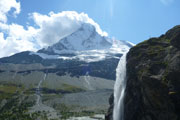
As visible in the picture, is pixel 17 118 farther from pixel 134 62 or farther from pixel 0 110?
pixel 134 62

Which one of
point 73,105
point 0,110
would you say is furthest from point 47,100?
point 0,110

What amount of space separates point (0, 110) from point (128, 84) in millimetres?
111955

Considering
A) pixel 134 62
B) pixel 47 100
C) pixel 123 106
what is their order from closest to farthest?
pixel 123 106 < pixel 134 62 < pixel 47 100

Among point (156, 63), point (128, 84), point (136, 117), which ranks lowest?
point (136, 117)

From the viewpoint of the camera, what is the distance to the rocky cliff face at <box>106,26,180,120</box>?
82.3ft

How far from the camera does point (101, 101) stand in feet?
528

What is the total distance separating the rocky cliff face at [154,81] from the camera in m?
25.1

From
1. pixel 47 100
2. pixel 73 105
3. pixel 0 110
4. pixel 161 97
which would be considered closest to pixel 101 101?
pixel 73 105

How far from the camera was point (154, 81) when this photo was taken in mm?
27156

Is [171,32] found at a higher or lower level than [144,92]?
higher

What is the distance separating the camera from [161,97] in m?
25.8

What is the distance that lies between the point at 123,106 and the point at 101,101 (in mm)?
128309

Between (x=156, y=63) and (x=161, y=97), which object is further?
(x=156, y=63)

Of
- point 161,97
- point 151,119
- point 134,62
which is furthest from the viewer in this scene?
point 134,62
